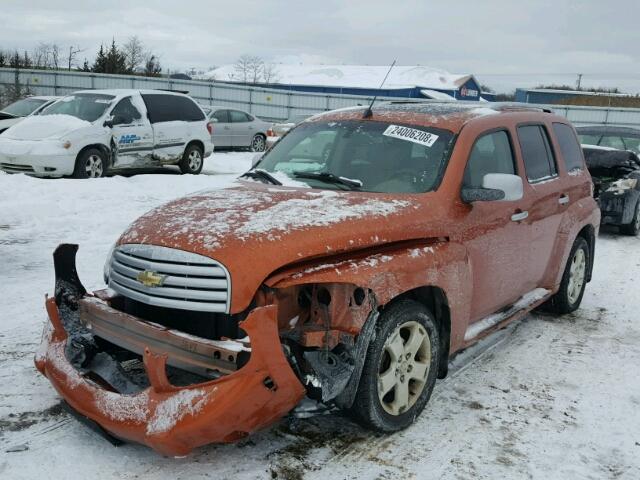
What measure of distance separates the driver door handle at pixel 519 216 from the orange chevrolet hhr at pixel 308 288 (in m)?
0.02

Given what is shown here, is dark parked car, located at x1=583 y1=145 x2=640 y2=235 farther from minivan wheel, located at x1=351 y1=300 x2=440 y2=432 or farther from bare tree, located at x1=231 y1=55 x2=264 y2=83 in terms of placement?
bare tree, located at x1=231 y1=55 x2=264 y2=83

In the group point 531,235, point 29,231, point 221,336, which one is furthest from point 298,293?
point 29,231

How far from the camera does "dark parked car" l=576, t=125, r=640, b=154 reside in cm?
1205

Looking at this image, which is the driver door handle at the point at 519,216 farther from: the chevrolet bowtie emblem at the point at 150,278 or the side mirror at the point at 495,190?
the chevrolet bowtie emblem at the point at 150,278

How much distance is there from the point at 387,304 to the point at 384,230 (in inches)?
15.9

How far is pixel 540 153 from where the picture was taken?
17.1 ft

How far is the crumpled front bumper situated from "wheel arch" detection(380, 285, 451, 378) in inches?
39.1

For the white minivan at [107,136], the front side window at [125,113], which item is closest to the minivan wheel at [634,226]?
the white minivan at [107,136]

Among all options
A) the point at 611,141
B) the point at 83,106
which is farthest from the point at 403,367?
the point at 83,106

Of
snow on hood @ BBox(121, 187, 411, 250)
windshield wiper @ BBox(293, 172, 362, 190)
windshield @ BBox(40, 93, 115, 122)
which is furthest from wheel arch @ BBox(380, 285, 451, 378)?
windshield @ BBox(40, 93, 115, 122)

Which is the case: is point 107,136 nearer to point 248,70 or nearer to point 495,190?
point 495,190

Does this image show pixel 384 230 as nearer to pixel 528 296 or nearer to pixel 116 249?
pixel 116 249

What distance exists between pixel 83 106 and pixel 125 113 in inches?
31.0

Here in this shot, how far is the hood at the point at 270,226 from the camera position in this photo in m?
3.04
